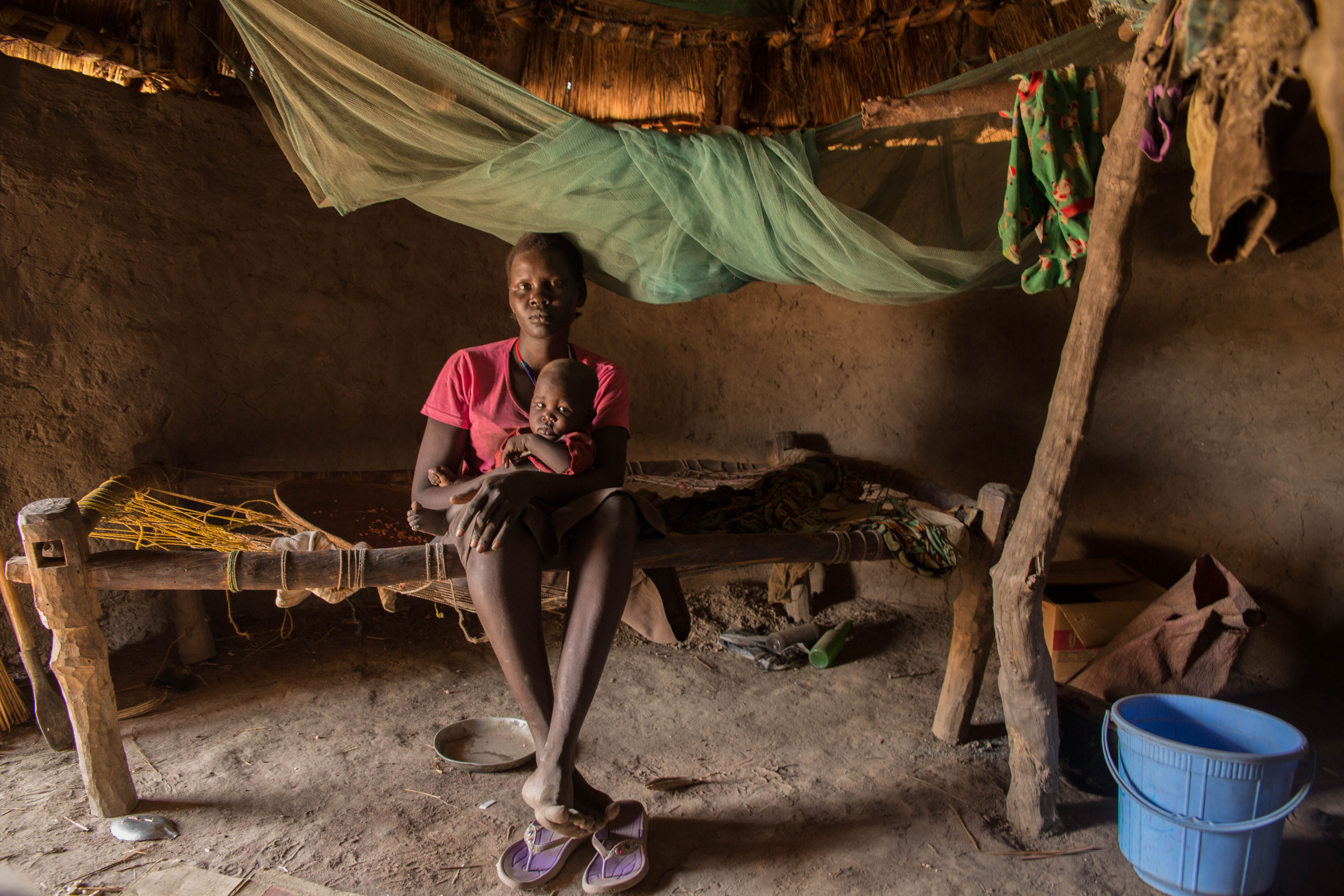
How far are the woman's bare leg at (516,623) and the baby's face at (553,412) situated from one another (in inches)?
12.3

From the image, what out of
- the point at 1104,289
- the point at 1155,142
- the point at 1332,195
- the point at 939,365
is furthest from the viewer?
the point at 939,365

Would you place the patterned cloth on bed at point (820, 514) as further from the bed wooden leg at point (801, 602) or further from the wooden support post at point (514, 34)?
the wooden support post at point (514, 34)

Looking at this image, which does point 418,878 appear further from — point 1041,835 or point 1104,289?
point 1104,289

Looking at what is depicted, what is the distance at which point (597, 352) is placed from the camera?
3.83 meters

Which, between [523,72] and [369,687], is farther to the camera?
[523,72]

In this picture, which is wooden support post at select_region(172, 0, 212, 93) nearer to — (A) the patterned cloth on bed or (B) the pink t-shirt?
(B) the pink t-shirt

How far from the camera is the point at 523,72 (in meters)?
3.53

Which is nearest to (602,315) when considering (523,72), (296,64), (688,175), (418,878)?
(523,72)

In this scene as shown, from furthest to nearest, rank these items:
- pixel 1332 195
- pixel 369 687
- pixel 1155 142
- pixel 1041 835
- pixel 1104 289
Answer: pixel 369 687
pixel 1041 835
pixel 1104 289
pixel 1155 142
pixel 1332 195

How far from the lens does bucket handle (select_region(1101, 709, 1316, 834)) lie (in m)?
1.67

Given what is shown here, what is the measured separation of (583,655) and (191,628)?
1.90 metres

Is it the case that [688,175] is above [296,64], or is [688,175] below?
below

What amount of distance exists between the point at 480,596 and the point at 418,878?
66cm

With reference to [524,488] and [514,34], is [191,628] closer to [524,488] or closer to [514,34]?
[524,488]
